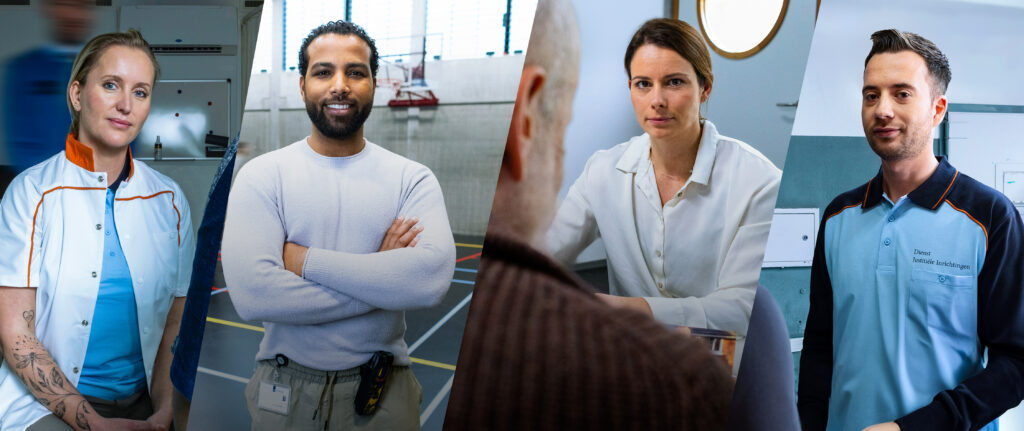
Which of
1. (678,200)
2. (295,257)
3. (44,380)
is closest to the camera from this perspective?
(678,200)

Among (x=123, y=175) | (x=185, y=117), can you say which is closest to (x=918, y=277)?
(x=185, y=117)

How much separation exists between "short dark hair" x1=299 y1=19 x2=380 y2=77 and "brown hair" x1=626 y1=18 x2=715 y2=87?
0.35 meters

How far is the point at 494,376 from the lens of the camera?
80 centimetres

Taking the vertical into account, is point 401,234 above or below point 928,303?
above

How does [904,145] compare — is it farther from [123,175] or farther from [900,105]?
[123,175]

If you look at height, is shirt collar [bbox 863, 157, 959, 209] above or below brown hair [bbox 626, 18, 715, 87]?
below

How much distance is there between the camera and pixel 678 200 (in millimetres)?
718

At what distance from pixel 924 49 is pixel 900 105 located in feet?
0.40

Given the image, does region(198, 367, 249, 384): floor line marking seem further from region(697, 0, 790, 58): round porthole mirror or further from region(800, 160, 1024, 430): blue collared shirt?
region(800, 160, 1024, 430): blue collared shirt

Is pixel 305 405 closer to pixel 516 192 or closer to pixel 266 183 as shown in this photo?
pixel 266 183

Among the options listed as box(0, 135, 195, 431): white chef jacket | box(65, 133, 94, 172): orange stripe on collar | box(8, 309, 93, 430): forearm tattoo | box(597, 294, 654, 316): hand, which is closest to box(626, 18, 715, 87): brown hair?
box(597, 294, 654, 316): hand

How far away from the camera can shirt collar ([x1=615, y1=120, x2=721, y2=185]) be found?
2.35ft

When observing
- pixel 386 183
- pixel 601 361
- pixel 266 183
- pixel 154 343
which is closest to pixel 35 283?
pixel 154 343

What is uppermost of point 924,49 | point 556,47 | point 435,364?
point 924,49
